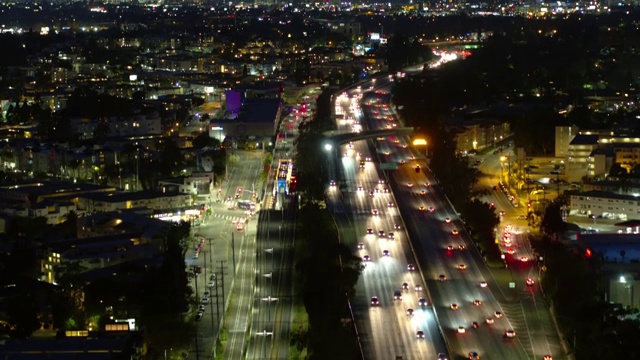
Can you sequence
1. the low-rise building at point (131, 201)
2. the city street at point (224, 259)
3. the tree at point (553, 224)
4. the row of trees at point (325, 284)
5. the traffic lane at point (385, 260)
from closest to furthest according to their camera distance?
the row of trees at point (325, 284), the traffic lane at point (385, 260), the city street at point (224, 259), the tree at point (553, 224), the low-rise building at point (131, 201)

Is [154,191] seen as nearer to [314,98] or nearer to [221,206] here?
[221,206]

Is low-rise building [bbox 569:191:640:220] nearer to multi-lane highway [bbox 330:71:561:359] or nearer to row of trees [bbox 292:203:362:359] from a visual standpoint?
multi-lane highway [bbox 330:71:561:359]

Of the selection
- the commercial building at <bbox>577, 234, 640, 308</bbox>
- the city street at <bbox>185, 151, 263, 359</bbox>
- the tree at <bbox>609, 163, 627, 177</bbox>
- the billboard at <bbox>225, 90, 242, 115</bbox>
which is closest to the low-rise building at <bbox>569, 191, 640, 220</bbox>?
the tree at <bbox>609, 163, 627, 177</bbox>

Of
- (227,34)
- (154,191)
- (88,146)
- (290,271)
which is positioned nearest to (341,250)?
(290,271)

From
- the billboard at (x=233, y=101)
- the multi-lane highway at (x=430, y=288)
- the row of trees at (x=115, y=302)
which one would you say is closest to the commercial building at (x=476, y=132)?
the multi-lane highway at (x=430, y=288)

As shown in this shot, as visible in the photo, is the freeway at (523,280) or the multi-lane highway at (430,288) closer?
the multi-lane highway at (430,288)

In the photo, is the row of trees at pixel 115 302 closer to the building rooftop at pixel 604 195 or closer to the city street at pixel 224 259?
the city street at pixel 224 259

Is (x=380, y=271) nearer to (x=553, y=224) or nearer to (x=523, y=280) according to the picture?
(x=523, y=280)

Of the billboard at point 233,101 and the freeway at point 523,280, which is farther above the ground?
the freeway at point 523,280
